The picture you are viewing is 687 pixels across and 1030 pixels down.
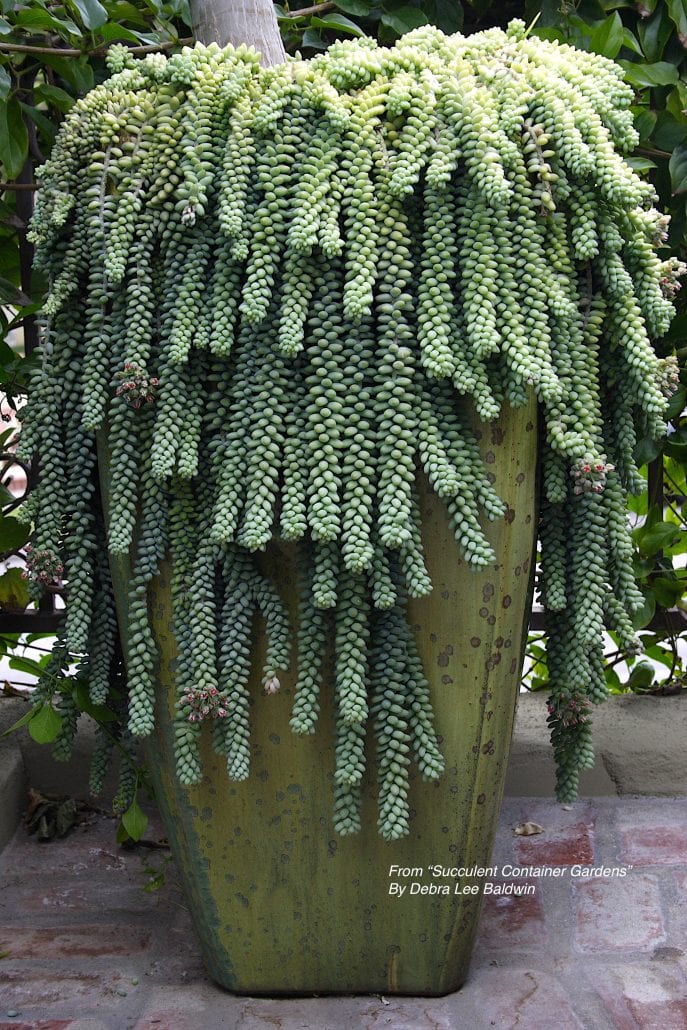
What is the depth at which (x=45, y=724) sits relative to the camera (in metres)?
1.58

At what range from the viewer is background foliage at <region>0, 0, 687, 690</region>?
5.69 feet

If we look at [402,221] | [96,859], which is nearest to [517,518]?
[402,221]

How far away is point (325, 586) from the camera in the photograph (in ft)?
4.14

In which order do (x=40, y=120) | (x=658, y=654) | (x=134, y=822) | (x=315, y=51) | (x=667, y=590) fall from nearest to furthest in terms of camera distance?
(x=134, y=822), (x=40, y=120), (x=315, y=51), (x=667, y=590), (x=658, y=654)

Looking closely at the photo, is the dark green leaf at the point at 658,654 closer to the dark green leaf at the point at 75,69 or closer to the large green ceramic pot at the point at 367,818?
the large green ceramic pot at the point at 367,818

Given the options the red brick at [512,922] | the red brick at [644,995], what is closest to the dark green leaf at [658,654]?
the red brick at [512,922]

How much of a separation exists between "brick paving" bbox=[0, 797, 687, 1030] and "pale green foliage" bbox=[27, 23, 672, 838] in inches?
15.1

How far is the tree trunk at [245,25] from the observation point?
142 centimetres

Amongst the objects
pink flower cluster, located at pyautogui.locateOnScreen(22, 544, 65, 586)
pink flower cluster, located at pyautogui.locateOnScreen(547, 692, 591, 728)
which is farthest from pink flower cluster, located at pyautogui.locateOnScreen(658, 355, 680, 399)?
pink flower cluster, located at pyautogui.locateOnScreen(22, 544, 65, 586)

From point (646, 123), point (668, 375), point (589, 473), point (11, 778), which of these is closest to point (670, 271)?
point (668, 375)

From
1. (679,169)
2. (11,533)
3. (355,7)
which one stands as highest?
→ (355,7)

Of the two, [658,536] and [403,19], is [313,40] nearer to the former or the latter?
[403,19]

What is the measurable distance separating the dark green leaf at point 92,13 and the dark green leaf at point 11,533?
2.63 feet

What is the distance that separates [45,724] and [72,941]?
14.6 inches
